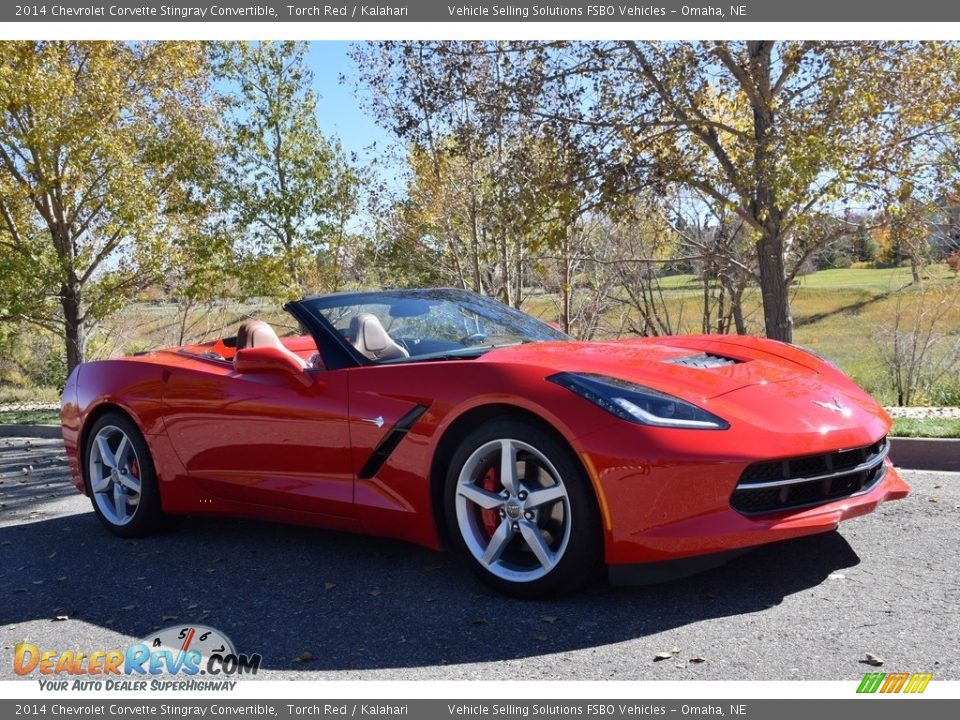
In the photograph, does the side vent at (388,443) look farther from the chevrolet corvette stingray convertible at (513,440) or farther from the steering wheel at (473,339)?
the steering wheel at (473,339)

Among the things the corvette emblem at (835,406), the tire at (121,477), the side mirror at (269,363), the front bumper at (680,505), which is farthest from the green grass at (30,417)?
the corvette emblem at (835,406)

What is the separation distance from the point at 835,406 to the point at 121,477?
4.15m

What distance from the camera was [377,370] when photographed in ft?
14.7

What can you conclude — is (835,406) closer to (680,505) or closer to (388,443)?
(680,505)

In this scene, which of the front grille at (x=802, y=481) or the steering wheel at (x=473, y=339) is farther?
the steering wheel at (x=473, y=339)

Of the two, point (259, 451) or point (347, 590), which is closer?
point (347, 590)

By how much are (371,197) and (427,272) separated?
1.95 meters

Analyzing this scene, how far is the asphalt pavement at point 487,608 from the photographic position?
3.36 m

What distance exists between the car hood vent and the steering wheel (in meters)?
1.06

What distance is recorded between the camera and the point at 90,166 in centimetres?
1655

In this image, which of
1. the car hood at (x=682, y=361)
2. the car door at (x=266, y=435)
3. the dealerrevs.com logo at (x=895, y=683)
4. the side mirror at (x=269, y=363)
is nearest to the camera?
the dealerrevs.com logo at (x=895, y=683)

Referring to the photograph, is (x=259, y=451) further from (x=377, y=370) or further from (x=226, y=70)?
(x=226, y=70)

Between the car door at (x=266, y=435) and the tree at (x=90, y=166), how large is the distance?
1219 cm
